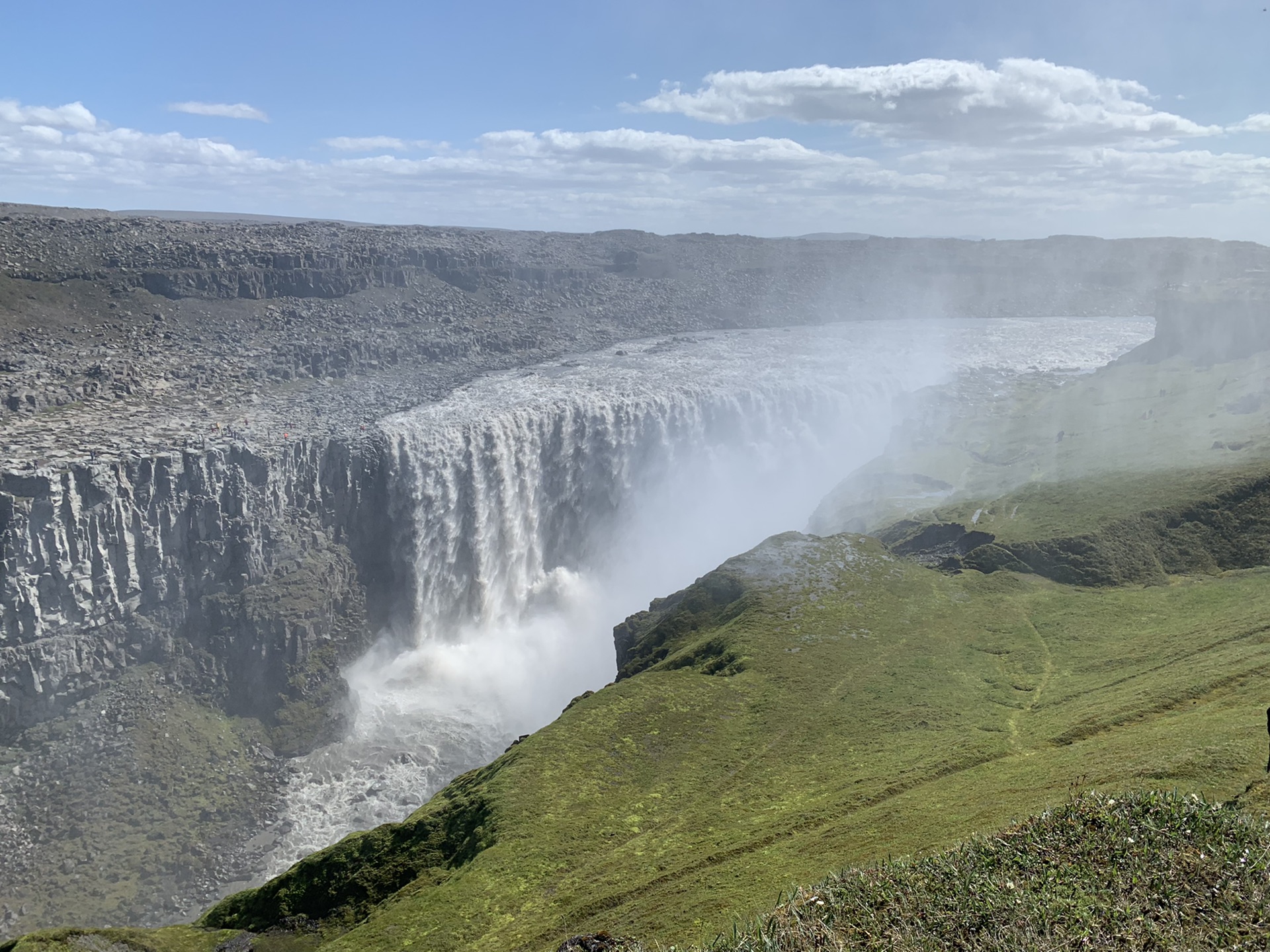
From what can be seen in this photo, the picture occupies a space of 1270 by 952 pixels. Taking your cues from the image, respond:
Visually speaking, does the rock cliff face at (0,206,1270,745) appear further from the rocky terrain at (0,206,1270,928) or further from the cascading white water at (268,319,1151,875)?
the cascading white water at (268,319,1151,875)

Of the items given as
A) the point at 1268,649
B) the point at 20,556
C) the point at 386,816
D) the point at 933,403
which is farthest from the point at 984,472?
the point at 20,556

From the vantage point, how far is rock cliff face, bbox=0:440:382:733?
6769 cm

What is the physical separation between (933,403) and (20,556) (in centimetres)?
11358

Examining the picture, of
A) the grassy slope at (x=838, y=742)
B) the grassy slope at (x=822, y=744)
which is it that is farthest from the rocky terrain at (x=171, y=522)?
the grassy slope at (x=838, y=742)

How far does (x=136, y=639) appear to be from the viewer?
242 feet

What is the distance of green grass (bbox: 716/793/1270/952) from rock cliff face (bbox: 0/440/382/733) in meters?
66.9

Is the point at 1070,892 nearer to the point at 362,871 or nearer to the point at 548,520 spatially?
the point at 362,871

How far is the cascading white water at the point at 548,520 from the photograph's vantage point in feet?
246

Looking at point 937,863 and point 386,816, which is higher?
point 937,863

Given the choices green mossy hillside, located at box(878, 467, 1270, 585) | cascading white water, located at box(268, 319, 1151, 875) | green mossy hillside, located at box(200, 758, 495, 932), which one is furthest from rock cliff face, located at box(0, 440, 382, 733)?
green mossy hillside, located at box(878, 467, 1270, 585)

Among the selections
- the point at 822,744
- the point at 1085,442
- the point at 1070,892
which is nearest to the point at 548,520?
the point at 1085,442

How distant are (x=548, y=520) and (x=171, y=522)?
131 feet

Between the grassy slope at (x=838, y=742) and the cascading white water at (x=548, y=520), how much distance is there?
28565 millimetres

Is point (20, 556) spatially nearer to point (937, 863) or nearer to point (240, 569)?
point (240, 569)
